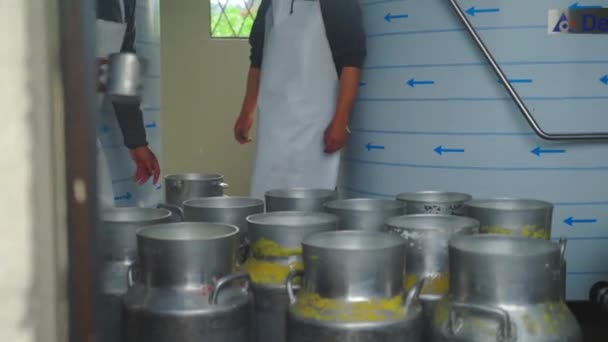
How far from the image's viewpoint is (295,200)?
1.20 metres

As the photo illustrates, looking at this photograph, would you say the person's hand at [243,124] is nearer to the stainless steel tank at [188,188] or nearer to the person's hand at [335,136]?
the person's hand at [335,136]

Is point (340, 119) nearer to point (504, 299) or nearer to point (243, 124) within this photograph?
point (243, 124)

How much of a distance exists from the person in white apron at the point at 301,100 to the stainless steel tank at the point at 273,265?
96cm

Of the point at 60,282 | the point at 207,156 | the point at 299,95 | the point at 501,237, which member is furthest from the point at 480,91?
the point at 207,156

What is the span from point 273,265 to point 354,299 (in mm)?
184

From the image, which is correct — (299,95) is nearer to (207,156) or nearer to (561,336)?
(561,336)

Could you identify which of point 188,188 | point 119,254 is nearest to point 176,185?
point 188,188

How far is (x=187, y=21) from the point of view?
3.56 meters

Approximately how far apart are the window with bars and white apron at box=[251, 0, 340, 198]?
1.67 m

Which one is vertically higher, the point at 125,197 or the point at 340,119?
the point at 340,119

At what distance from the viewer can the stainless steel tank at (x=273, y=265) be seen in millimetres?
940

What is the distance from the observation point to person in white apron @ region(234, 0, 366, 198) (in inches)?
76.3

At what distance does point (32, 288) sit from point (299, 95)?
165 cm

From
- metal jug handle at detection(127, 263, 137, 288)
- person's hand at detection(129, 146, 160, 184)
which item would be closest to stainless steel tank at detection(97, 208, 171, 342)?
metal jug handle at detection(127, 263, 137, 288)
